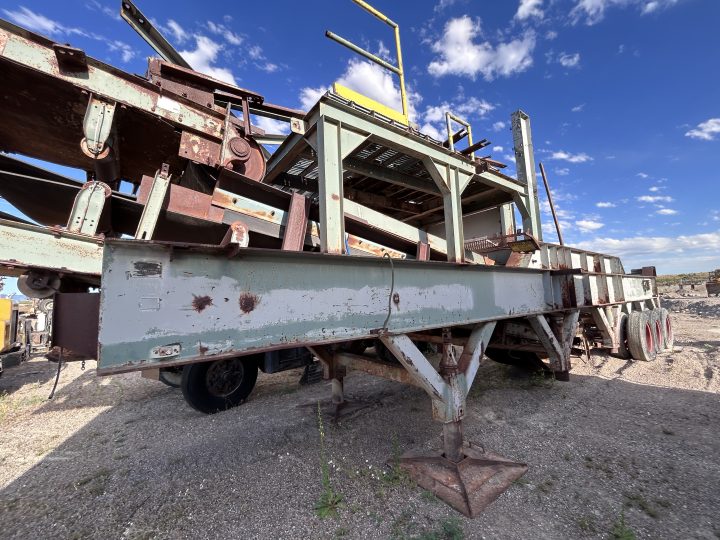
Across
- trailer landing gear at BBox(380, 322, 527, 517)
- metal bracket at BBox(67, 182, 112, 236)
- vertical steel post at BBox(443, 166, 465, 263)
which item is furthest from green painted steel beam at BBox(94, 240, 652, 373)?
metal bracket at BBox(67, 182, 112, 236)

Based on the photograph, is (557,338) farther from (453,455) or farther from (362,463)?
(362,463)

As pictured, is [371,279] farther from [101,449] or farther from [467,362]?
[101,449]

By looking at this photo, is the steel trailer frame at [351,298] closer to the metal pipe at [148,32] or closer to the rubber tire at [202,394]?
the metal pipe at [148,32]

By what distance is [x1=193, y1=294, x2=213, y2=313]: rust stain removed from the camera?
167cm

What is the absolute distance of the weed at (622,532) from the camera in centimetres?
207

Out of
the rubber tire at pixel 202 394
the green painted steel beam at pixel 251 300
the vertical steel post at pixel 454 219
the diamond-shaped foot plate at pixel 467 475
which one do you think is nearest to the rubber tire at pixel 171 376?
the rubber tire at pixel 202 394

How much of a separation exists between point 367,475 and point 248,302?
217 centimetres

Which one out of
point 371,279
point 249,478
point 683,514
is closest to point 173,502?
point 249,478

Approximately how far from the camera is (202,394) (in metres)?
4.62

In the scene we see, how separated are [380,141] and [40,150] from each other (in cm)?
352

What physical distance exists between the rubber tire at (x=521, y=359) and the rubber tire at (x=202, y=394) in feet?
15.1

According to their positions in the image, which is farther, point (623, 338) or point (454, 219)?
point (623, 338)

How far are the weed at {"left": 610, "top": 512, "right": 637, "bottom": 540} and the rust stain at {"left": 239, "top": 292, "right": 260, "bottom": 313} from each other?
275 cm

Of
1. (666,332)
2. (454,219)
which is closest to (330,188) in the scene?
(454,219)
